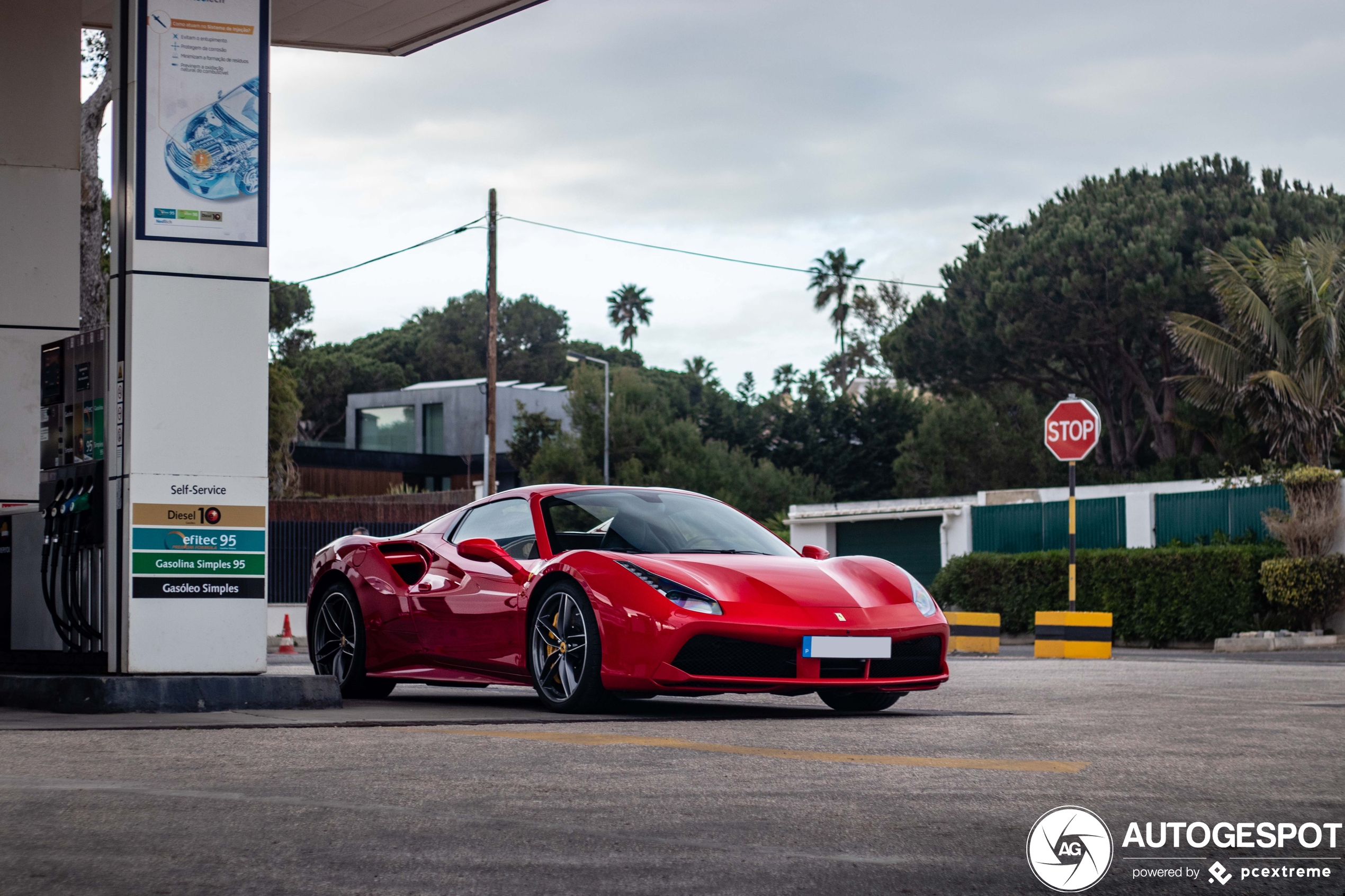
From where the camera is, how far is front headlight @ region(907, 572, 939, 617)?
25.9 ft

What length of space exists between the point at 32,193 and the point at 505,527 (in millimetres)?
4091

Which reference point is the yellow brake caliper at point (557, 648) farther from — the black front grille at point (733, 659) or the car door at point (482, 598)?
the black front grille at point (733, 659)

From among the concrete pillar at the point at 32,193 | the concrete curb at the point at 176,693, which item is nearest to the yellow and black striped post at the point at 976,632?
the concrete pillar at the point at 32,193

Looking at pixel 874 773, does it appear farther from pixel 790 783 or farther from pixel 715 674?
pixel 715 674

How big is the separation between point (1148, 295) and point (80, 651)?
37.6 meters

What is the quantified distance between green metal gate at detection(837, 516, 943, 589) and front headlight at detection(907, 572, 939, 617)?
25220 mm

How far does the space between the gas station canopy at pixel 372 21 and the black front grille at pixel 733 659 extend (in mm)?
5059

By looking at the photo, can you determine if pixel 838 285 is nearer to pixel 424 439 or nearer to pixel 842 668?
pixel 424 439

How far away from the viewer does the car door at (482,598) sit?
→ 8.02 meters

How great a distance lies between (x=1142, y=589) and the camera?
25.0 metres

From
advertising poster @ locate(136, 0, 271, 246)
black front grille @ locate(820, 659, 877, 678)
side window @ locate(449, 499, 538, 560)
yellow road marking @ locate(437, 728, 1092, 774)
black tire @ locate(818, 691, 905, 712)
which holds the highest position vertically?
advertising poster @ locate(136, 0, 271, 246)

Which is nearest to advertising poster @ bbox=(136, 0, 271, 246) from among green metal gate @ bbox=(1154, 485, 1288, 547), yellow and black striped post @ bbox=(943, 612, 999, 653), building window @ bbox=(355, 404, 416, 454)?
yellow and black striped post @ bbox=(943, 612, 999, 653)

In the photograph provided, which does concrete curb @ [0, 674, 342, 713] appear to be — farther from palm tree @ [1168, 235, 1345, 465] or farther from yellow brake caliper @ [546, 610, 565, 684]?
palm tree @ [1168, 235, 1345, 465]

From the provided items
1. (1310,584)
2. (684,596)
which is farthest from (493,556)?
(1310,584)
